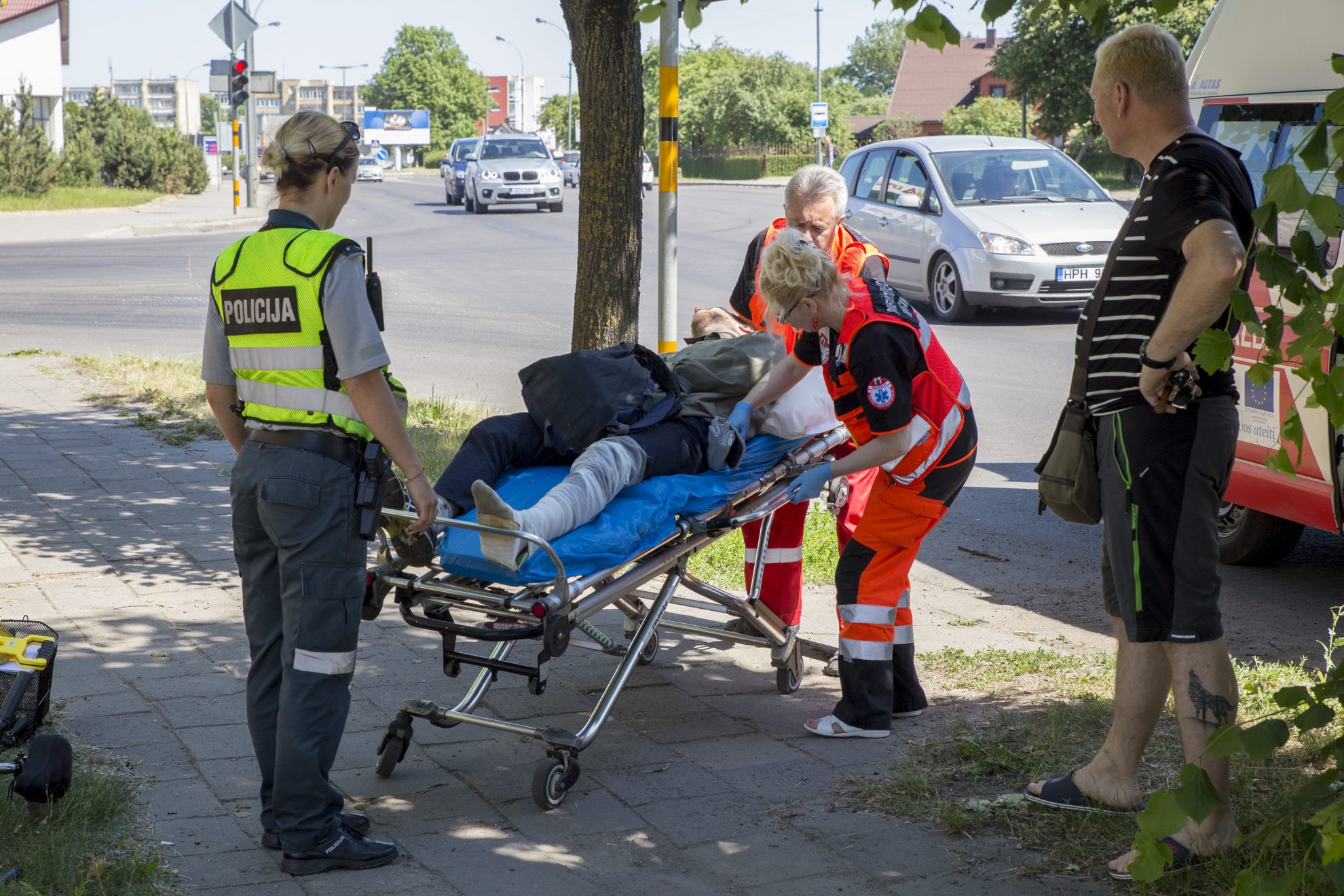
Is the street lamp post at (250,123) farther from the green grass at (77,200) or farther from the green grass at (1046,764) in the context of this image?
the green grass at (1046,764)

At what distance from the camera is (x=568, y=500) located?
12.9ft

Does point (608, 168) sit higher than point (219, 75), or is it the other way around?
point (219, 75)

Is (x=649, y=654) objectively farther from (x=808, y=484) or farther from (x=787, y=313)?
(x=787, y=313)

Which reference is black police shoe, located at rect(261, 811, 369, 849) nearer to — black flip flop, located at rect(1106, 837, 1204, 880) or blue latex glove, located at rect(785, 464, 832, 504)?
blue latex glove, located at rect(785, 464, 832, 504)

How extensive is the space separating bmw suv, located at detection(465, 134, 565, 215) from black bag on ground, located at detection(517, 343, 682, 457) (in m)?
29.2

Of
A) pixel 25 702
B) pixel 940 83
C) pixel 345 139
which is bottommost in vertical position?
pixel 25 702

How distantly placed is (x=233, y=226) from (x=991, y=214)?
20506 millimetres

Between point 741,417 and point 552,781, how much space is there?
1590 mm

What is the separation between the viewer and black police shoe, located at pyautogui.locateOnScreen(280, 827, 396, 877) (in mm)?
3428

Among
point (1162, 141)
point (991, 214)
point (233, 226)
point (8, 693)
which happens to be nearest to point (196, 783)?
point (8, 693)

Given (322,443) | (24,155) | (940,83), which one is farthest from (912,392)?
(940,83)

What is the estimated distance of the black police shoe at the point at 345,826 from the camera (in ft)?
11.7

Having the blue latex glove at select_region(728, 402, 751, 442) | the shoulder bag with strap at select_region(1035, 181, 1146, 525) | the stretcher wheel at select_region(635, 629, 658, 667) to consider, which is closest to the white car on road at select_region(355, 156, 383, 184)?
the stretcher wheel at select_region(635, 629, 658, 667)

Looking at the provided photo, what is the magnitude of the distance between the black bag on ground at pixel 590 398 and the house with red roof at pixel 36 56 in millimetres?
43877
